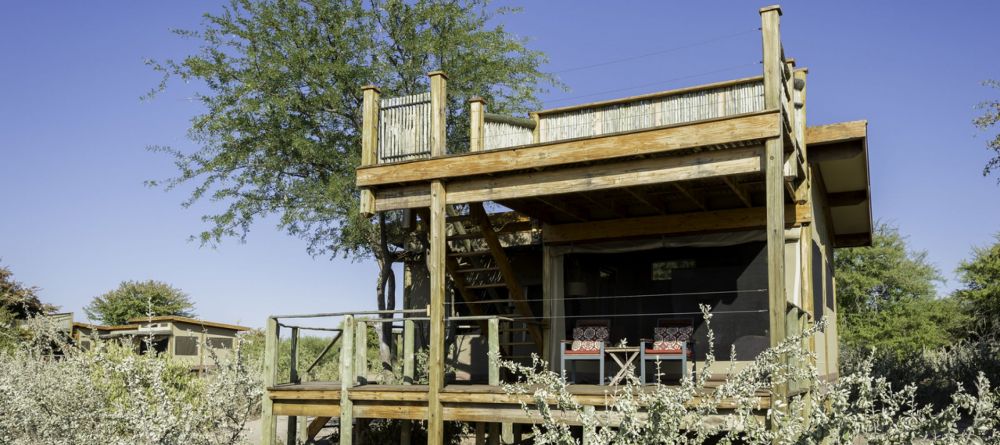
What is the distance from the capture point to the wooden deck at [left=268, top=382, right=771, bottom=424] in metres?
9.44

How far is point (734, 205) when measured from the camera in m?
11.7

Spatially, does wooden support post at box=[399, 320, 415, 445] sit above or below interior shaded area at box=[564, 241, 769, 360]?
below

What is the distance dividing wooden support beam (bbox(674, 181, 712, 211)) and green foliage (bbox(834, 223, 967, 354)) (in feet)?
83.5

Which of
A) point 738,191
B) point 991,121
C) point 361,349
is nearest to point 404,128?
point 361,349

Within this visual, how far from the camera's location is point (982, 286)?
34719 mm

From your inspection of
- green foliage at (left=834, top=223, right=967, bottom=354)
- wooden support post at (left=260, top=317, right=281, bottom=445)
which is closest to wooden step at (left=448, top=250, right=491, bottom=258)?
wooden support post at (left=260, top=317, right=281, bottom=445)

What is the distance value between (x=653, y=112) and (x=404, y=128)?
3042 mm

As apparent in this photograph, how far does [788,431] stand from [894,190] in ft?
62.0

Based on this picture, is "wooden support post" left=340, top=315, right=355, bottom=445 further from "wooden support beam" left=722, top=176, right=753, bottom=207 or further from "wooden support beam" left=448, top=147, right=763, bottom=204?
"wooden support beam" left=722, top=176, right=753, bottom=207

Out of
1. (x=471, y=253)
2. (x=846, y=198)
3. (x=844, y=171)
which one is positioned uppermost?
(x=844, y=171)

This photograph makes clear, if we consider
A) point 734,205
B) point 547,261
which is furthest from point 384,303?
point 734,205

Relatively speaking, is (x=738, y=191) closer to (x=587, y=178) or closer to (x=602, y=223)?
(x=587, y=178)

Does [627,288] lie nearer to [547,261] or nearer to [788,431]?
[547,261]

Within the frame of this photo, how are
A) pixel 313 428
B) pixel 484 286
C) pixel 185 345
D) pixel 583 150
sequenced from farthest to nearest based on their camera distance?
1. pixel 185 345
2. pixel 313 428
3. pixel 484 286
4. pixel 583 150
